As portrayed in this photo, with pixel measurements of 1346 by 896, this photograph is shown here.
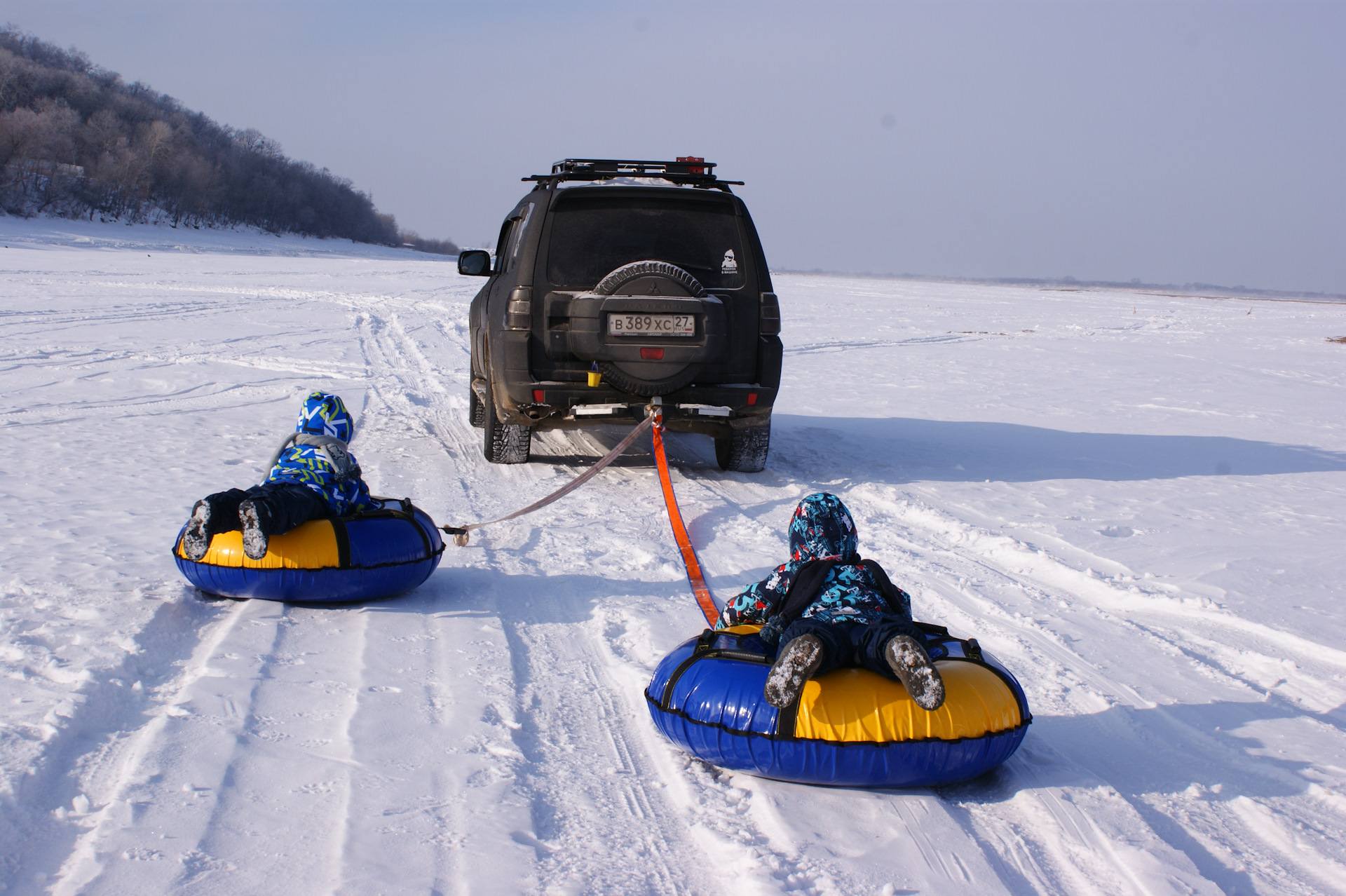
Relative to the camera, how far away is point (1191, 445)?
972 cm

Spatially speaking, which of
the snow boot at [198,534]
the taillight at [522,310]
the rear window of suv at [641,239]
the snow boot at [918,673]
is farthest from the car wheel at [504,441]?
the snow boot at [918,673]

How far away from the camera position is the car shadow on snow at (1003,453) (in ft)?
26.5

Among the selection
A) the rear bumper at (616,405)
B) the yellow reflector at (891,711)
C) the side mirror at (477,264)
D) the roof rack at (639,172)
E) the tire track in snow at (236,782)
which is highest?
the roof rack at (639,172)

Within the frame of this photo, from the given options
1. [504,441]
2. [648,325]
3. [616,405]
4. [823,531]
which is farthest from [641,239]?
[823,531]

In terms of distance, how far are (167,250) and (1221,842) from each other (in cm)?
5089

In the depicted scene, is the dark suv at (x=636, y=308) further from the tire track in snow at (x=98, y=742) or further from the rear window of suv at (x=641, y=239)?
the tire track in snow at (x=98, y=742)

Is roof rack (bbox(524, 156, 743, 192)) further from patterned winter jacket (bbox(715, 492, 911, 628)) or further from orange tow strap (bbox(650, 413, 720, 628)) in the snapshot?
patterned winter jacket (bbox(715, 492, 911, 628))

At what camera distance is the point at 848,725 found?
2855 millimetres

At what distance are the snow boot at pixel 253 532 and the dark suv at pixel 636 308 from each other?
2.80 meters

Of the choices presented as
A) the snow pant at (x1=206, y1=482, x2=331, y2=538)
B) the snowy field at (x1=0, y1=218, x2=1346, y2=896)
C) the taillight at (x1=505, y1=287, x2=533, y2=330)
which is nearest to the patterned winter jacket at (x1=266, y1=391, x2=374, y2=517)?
the snow pant at (x1=206, y1=482, x2=331, y2=538)

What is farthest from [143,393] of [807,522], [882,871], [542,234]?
[882,871]

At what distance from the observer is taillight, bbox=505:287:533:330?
6.68 m

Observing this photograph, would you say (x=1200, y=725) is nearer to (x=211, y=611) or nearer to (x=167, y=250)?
(x=211, y=611)

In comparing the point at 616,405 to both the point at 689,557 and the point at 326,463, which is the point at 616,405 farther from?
the point at 326,463
